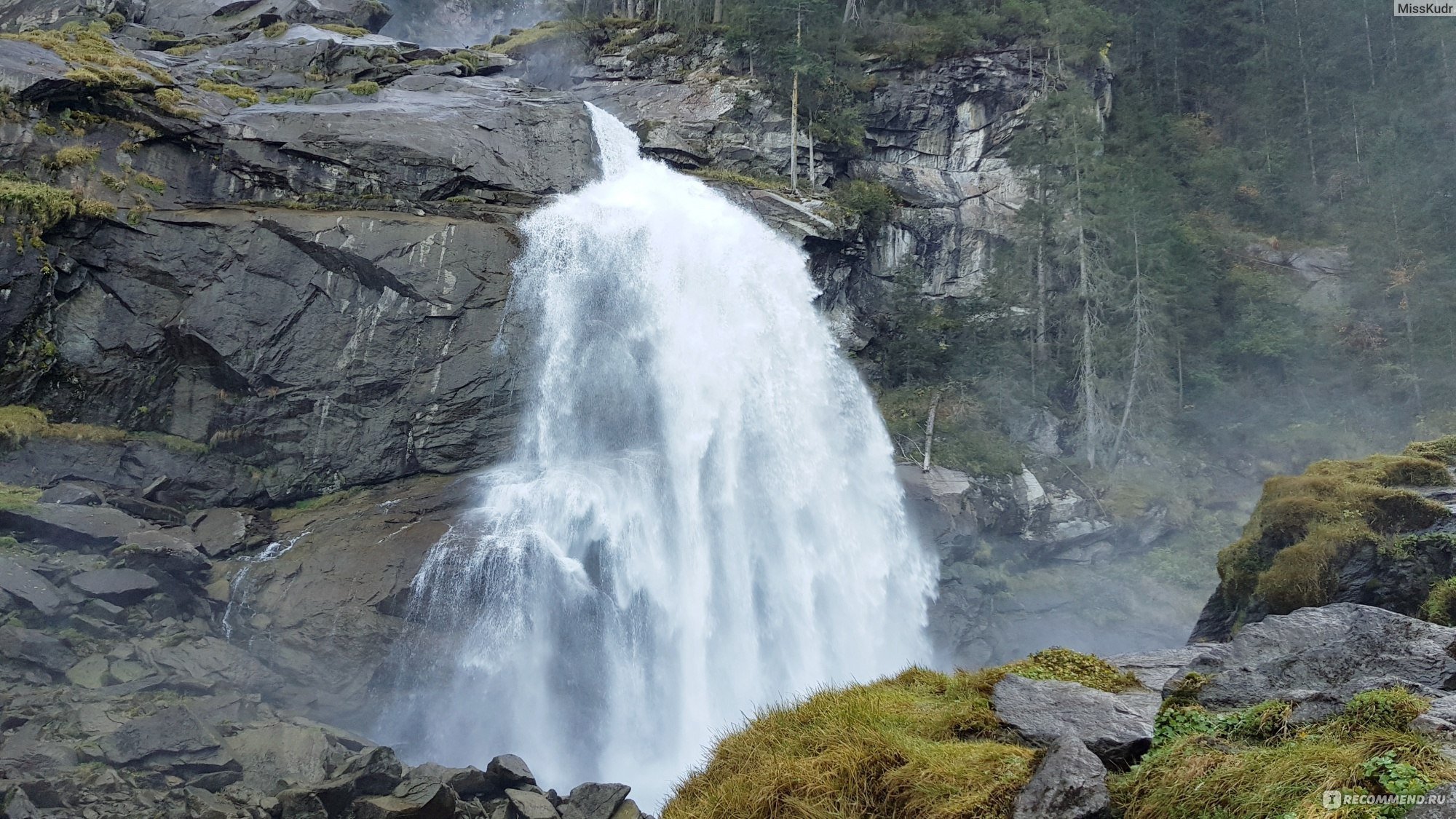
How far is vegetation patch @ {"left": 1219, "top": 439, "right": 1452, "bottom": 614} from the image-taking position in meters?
11.0

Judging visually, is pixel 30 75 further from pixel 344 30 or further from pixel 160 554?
pixel 344 30

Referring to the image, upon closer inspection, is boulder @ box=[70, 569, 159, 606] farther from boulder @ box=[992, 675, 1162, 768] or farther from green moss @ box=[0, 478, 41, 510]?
boulder @ box=[992, 675, 1162, 768]

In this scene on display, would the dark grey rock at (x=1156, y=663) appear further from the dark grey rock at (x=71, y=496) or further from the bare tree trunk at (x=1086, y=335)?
the bare tree trunk at (x=1086, y=335)

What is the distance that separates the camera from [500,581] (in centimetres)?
1688

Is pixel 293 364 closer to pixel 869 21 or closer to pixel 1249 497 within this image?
pixel 869 21

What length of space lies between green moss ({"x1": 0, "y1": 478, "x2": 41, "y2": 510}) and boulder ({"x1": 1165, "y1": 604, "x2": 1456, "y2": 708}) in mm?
17553

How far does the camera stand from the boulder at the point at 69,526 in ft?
49.0

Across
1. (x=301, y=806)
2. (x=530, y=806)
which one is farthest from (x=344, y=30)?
(x=530, y=806)

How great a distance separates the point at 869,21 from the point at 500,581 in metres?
27.2

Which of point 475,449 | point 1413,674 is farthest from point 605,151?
point 1413,674

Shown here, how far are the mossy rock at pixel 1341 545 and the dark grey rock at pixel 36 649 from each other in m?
17.3

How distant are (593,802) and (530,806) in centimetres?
84

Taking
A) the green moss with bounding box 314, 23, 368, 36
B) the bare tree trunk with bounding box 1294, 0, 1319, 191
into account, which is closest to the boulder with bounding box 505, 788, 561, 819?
the green moss with bounding box 314, 23, 368, 36

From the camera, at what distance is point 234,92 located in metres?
23.4
